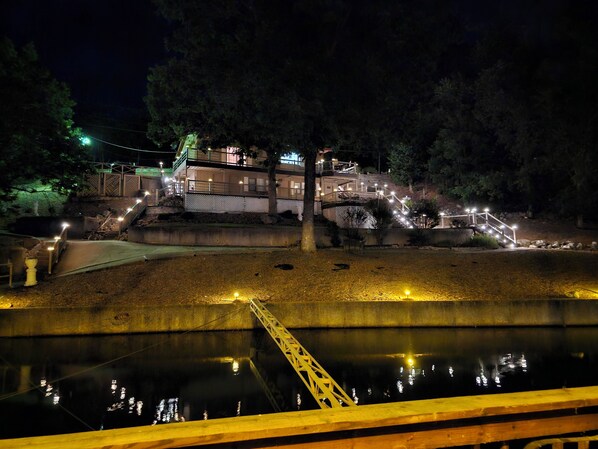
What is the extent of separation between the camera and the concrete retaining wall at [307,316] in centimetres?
1173

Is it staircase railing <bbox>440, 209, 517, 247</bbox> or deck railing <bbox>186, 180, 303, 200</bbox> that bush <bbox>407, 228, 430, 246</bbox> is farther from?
deck railing <bbox>186, 180, 303, 200</bbox>

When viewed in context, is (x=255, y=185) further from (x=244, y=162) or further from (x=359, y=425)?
(x=359, y=425)

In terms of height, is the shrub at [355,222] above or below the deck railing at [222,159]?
below

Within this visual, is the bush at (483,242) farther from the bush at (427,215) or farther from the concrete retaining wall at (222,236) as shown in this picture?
the bush at (427,215)

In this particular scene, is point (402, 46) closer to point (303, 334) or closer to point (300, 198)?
point (303, 334)

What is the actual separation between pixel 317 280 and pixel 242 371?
6844mm

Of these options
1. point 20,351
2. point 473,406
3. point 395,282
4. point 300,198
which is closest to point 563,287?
point 395,282

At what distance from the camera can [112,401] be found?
7543 millimetres

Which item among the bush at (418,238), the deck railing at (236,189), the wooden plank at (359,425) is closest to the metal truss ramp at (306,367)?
the wooden plank at (359,425)

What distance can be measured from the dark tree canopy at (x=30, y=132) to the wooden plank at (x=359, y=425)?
18.1 m

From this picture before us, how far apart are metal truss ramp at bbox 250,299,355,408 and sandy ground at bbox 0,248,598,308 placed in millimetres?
→ 2645

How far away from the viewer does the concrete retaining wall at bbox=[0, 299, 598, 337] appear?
11.7 m

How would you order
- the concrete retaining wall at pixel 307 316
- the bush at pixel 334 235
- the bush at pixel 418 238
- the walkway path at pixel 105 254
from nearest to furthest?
the concrete retaining wall at pixel 307 316
the walkway path at pixel 105 254
the bush at pixel 334 235
the bush at pixel 418 238

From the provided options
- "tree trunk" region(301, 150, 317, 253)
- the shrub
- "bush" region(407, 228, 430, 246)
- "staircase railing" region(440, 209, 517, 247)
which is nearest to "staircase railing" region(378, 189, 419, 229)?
"staircase railing" region(440, 209, 517, 247)
